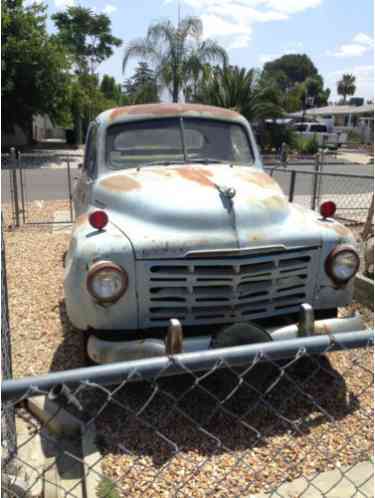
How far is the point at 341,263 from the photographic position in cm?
364

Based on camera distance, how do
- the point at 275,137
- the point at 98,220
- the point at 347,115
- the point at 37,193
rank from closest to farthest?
the point at 98,220, the point at 37,193, the point at 275,137, the point at 347,115

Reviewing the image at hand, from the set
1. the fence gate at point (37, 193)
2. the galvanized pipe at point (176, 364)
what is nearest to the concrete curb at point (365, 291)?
the galvanized pipe at point (176, 364)

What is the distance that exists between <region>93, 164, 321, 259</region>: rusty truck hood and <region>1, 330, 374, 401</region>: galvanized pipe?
155 cm

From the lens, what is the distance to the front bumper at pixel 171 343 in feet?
9.76

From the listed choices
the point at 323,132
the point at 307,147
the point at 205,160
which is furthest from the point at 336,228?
the point at 323,132

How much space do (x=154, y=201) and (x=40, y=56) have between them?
19866mm

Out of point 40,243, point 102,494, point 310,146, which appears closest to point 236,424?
point 102,494

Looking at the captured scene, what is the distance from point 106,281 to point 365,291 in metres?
3.34

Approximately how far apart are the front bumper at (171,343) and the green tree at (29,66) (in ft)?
64.4

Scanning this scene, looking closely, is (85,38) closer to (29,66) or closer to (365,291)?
(29,66)

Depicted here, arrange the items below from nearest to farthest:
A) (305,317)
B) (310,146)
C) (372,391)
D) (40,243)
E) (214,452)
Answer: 1. (214,452)
2. (305,317)
3. (372,391)
4. (40,243)
5. (310,146)

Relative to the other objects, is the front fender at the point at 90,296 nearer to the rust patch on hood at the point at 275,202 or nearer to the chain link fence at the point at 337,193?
the rust patch on hood at the point at 275,202

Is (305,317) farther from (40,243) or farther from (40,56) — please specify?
(40,56)

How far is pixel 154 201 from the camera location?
377cm
